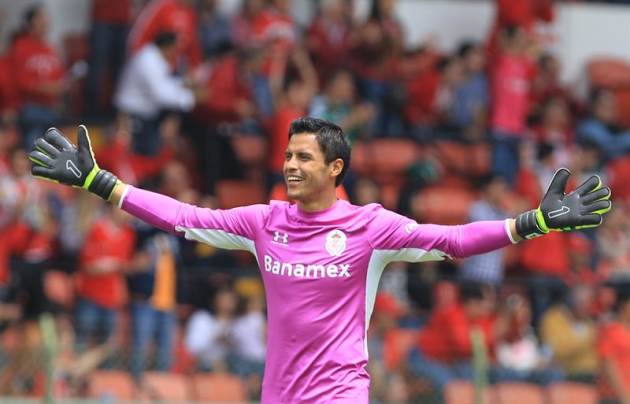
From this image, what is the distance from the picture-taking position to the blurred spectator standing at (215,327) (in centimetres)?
1356

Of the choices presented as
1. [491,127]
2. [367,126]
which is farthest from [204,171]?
[491,127]

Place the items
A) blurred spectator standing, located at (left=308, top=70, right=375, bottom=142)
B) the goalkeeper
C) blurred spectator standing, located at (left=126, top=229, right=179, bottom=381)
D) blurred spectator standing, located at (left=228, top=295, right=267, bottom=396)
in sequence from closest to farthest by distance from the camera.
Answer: the goalkeeper < blurred spectator standing, located at (left=126, top=229, right=179, bottom=381) < blurred spectator standing, located at (left=228, top=295, right=267, bottom=396) < blurred spectator standing, located at (left=308, top=70, right=375, bottom=142)

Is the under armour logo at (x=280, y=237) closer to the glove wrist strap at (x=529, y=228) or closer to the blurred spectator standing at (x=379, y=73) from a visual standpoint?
the glove wrist strap at (x=529, y=228)

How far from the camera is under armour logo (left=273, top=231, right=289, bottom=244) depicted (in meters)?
7.61

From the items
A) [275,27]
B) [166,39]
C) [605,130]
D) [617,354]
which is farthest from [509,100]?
[166,39]

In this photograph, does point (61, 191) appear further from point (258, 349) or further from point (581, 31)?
point (581, 31)

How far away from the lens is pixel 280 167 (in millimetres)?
15203

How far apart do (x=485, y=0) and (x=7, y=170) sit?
24.1 ft

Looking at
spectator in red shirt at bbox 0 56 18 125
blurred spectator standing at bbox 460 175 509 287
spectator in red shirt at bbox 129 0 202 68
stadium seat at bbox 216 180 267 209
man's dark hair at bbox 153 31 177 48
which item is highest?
spectator in red shirt at bbox 129 0 202 68

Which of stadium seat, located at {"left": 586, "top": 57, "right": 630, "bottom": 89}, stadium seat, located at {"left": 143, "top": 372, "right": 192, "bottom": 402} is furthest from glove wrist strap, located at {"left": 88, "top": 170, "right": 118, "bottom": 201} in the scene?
stadium seat, located at {"left": 586, "top": 57, "right": 630, "bottom": 89}

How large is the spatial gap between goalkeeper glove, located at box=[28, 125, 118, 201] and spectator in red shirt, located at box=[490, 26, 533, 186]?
9.91 m

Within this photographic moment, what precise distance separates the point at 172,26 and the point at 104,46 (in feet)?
3.43

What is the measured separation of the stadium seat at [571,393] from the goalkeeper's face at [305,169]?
22.1ft

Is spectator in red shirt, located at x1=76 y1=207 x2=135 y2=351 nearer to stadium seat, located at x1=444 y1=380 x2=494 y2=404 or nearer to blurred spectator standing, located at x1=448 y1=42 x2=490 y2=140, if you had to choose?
stadium seat, located at x1=444 y1=380 x2=494 y2=404
